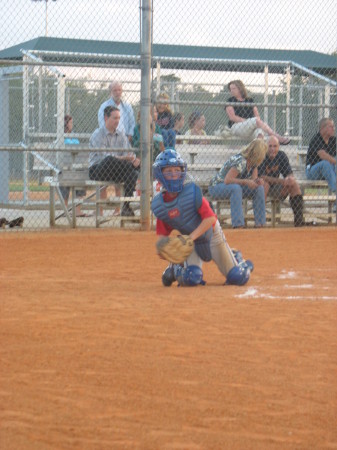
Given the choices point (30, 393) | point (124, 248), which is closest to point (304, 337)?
point (30, 393)

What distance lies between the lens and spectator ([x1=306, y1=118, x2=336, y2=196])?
1268 cm

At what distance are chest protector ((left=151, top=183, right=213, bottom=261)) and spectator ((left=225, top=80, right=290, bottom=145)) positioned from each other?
212 inches

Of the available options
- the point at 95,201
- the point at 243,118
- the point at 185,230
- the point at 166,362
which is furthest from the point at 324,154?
the point at 166,362

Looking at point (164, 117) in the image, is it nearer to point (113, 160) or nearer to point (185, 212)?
point (113, 160)

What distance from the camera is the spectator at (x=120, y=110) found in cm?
1228

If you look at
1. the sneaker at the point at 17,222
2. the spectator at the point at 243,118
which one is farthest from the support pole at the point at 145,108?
the sneaker at the point at 17,222

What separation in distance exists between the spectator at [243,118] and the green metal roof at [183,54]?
126 centimetres

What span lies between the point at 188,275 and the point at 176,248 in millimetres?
285

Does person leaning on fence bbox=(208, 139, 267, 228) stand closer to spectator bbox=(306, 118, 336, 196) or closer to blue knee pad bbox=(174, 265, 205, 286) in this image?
spectator bbox=(306, 118, 336, 196)

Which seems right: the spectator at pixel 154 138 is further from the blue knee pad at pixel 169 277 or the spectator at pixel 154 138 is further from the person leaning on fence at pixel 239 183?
the blue knee pad at pixel 169 277

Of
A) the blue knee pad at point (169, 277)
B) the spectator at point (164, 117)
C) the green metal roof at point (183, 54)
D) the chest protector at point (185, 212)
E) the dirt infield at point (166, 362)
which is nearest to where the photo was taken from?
the dirt infield at point (166, 362)

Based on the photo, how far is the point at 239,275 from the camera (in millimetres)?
6863

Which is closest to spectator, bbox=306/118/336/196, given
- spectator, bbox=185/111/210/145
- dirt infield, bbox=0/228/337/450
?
spectator, bbox=185/111/210/145

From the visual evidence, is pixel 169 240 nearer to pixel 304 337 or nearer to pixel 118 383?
pixel 304 337
